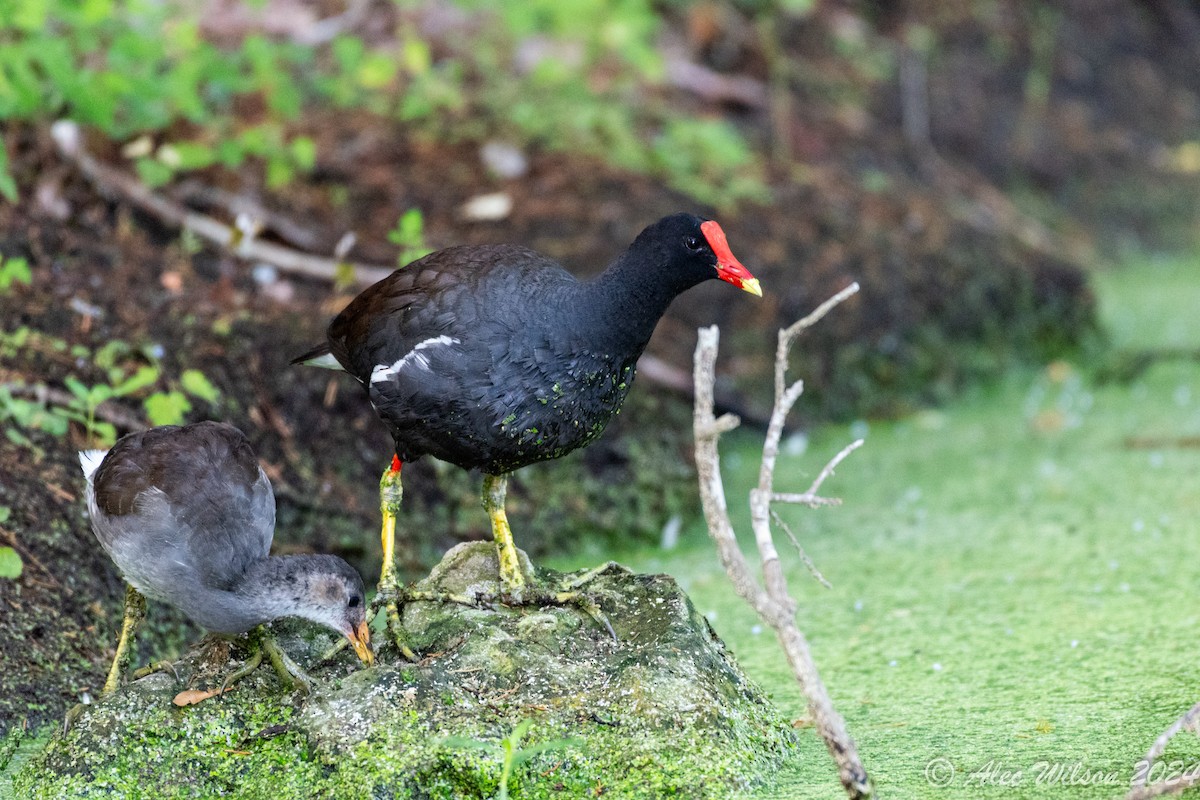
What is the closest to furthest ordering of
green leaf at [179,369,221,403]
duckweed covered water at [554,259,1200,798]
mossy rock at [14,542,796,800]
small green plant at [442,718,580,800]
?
small green plant at [442,718,580,800], mossy rock at [14,542,796,800], duckweed covered water at [554,259,1200,798], green leaf at [179,369,221,403]

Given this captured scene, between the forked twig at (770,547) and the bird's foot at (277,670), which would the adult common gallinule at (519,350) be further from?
the forked twig at (770,547)

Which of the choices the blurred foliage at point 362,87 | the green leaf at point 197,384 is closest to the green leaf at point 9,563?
the green leaf at point 197,384

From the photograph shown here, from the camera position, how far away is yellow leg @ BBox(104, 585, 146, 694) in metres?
3.21

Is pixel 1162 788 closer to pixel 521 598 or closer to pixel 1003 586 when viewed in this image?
pixel 521 598

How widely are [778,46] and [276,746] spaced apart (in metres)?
6.29

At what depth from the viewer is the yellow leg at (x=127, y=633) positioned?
3.21m

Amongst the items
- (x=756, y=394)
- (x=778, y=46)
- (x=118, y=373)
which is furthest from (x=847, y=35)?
(x=118, y=373)

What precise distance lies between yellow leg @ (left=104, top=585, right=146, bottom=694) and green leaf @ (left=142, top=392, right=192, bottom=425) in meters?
0.77

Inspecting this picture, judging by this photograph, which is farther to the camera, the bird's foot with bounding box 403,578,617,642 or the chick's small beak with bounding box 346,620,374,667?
the bird's foot with bounding box 403,578,617,642

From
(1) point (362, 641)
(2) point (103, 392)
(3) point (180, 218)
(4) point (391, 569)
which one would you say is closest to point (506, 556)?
(4) point (391, 569)

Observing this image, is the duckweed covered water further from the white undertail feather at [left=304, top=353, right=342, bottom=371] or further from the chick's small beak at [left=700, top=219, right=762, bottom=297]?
the white undertail feather at [left=304, top=353, right=342, bottom=371]

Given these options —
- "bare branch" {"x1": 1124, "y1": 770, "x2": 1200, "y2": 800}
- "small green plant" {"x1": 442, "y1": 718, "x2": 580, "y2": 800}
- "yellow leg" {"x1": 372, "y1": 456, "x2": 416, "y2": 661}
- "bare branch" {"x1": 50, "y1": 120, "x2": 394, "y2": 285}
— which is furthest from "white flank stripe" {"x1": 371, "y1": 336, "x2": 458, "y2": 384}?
"bare branch" {"x1": 50, "y1": 120, "x2": 394, "y2": 285}

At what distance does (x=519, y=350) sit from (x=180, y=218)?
253 cm

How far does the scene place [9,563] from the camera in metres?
3.33
